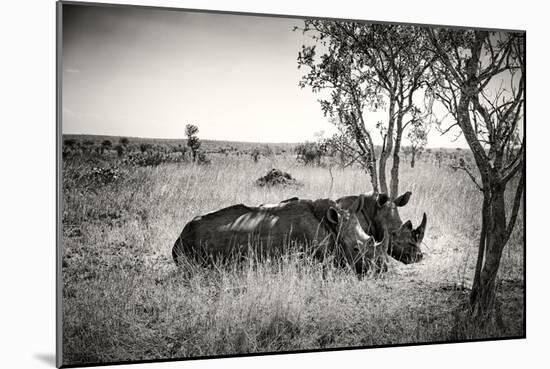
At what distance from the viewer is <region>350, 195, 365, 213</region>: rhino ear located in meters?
5.65

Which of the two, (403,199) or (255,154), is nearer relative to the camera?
(255,154)

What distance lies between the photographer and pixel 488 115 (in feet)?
19.7

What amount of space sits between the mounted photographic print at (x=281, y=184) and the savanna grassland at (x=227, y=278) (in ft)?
0.04

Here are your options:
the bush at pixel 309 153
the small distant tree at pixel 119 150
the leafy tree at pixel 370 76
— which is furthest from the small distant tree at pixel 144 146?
the leafy tree at pixel 370 76

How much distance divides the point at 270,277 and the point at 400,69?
210 centimetres

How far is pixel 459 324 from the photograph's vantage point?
5.89 meters

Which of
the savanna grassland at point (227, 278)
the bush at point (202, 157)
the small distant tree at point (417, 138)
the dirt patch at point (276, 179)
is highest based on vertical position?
the small distant tree at point (417, 138)

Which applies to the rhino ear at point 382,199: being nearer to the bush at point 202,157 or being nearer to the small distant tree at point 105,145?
the bush at point 202,157

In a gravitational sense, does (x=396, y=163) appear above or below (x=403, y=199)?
above

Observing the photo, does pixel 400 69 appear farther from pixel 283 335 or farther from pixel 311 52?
pixel 283 335

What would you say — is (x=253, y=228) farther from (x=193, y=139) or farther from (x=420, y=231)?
(x=420, y=231)

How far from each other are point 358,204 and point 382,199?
0.75 feet

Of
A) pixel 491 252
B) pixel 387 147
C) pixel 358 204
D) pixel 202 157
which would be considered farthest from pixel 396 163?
pixel 202 157

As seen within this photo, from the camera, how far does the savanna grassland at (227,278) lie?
16.3 feet
